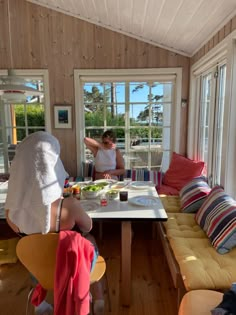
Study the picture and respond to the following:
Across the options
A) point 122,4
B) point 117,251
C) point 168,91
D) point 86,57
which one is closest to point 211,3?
point 122,4

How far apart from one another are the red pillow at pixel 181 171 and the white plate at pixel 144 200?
1221 mm

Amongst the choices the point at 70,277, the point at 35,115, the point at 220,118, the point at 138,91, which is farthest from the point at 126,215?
the point at 35,115

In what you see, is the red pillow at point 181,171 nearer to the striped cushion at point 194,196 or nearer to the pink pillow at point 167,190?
the pink pillow at point 167,190

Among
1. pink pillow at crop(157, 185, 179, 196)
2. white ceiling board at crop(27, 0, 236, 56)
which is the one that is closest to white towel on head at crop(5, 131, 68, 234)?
white ceiling board at crop(27, 0, 236, 56)

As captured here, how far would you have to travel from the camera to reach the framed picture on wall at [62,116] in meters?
3.90

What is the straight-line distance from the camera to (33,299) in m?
1.68

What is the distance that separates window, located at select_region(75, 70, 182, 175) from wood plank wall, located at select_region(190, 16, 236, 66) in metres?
0.54

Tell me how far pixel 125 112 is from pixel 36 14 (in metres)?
1.88

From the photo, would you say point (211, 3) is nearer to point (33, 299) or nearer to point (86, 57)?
point (86, 57)

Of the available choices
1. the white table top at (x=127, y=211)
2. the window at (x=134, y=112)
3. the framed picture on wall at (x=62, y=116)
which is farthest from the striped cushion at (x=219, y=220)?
the framed picture on wall at (x=62, y=116)

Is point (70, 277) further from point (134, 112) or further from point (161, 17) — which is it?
point (134, 112)

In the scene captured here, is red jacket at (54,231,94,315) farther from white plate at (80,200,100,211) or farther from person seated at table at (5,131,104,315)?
white plate at (80,200,100,211)

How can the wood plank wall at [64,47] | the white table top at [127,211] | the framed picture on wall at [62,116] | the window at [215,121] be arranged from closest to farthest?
the white table top at [127,211] → the window at [215,121] → the wood plank wall at [64,47] → the framed picture on wall at [62,116]

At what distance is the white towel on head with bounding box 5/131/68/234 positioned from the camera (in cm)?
137
